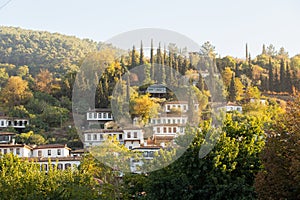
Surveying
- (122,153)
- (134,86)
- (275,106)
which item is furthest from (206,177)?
(275,106)

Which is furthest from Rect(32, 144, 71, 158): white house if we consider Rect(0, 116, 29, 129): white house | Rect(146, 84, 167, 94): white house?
Rect(0, 116, 29, 129): white house

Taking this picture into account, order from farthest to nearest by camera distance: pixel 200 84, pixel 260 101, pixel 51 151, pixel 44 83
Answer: pixel 44 83, pixel 260 101, pixel 200 84, pixel 51 151

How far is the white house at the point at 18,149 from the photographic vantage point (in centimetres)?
3109

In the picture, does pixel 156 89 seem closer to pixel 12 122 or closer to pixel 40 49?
pixel 12 122

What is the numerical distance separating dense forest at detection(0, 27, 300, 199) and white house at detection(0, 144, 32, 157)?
3.10m

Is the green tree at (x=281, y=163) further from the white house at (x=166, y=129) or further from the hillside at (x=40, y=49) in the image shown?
the hillside at (x=40, y=49)

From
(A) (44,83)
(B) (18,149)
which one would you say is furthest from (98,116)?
(A) (44,83)

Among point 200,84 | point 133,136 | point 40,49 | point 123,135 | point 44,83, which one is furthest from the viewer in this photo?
point 40,49

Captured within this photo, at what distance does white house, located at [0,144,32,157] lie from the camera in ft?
102

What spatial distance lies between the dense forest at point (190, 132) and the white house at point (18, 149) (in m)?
3.10

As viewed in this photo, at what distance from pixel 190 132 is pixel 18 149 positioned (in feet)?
58.8

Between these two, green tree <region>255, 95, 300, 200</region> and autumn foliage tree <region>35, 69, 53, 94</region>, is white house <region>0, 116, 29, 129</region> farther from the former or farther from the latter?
green tree <region>255, 95, 300, 200</region>

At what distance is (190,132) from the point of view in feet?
50.4

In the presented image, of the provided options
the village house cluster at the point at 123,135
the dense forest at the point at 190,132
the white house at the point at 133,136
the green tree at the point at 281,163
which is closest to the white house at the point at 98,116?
the village house cluster at the point at 123,135
